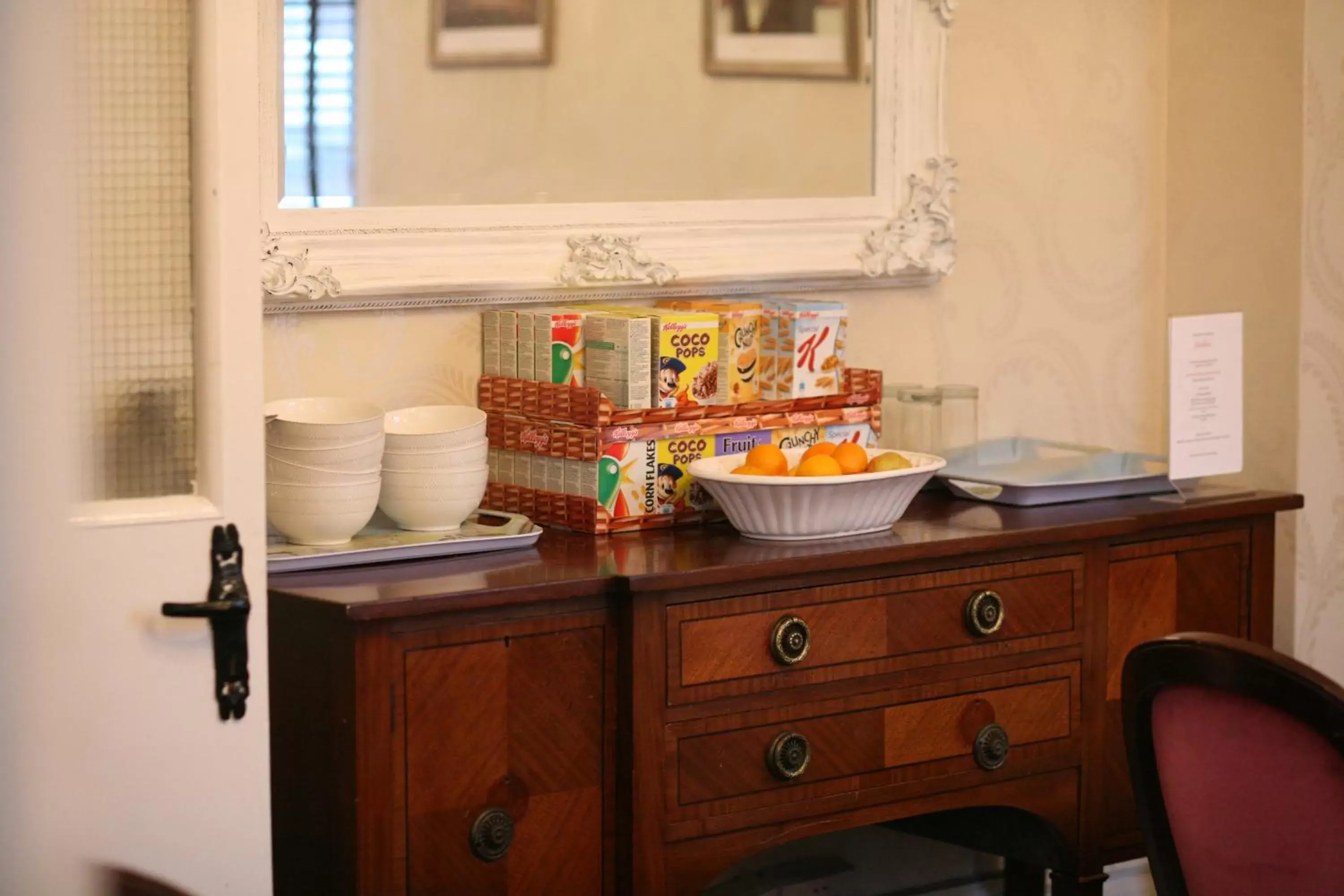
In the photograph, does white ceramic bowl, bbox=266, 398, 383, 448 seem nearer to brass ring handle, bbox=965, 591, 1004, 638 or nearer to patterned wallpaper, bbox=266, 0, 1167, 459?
brass ring handle, bbox=965, 591, 1004, 638

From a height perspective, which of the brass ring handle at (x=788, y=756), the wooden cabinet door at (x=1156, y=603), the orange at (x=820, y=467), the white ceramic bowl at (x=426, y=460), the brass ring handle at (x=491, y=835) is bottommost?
the brass ring handle at (x=491, y=835)

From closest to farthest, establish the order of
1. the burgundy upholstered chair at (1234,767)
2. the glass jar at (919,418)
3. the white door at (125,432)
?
the burgundy upholstered chair at (1234,767) < the white door at (125,432) < the glass jar at (919,418)

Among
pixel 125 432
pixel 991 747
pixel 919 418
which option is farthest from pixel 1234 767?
pixel 919 418

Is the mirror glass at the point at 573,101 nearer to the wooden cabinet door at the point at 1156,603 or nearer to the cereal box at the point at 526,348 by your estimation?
the cereal box at the point at 526,348

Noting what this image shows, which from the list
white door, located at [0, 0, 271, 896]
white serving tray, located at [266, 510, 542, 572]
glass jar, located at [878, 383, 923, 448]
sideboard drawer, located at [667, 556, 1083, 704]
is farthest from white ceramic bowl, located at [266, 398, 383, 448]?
glass jar, located at [878, 383, 923, 448]

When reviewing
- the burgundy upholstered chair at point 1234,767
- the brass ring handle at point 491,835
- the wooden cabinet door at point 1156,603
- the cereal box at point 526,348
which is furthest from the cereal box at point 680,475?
the burgundy upholstered chair at point 1234,767

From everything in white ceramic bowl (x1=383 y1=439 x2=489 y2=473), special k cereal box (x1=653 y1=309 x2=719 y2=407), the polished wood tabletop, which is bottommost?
the polished wood tabletop

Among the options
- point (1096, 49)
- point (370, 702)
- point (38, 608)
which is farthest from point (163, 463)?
point (1096, 49)

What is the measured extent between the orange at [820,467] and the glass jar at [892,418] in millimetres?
531

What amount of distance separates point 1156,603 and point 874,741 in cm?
58

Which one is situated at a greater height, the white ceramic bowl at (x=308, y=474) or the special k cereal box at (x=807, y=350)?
the special k cereal box at (x=807, y=350)

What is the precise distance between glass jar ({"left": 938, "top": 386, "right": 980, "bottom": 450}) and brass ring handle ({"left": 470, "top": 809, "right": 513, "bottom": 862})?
114 centimetres

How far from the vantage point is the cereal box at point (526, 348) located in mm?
2418

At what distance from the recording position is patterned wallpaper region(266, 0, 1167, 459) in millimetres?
2979
